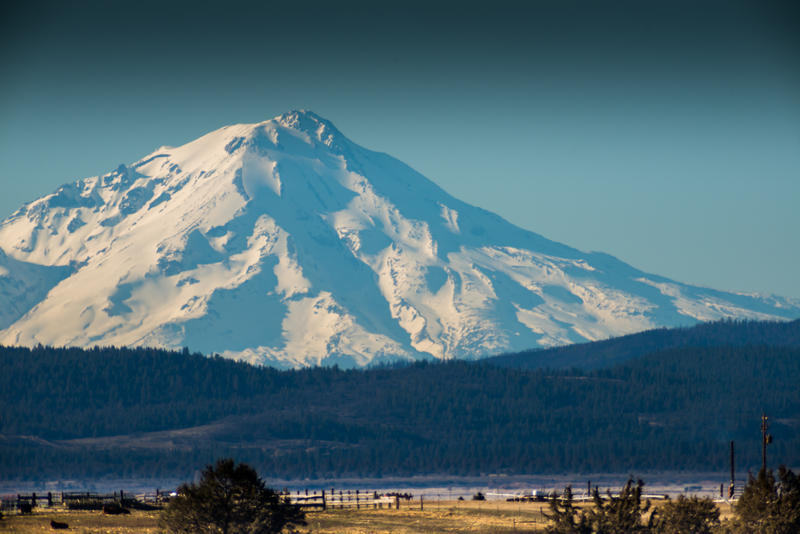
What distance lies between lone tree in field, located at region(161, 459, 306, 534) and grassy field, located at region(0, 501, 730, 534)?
16.4m

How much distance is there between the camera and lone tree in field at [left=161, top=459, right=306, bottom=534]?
4818 inches

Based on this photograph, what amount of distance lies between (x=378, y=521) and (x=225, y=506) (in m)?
39.7

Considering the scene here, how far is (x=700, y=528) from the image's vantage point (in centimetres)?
13112

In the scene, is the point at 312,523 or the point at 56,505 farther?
the point at 56,505

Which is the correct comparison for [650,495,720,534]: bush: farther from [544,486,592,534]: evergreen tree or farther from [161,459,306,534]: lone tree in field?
[161,459,306,534]: lone tree in field

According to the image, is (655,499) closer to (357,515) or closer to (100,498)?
(357,515)

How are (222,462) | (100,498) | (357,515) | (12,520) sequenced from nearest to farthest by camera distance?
(222,462)
(12,520)
(357,515)
(100,498)

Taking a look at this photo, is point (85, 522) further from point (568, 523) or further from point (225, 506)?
point (568, 523)

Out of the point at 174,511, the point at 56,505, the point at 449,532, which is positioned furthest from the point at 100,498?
the point at 174,511

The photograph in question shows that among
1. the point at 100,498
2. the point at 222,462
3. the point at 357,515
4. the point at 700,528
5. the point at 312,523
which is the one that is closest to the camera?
the point at 222,462

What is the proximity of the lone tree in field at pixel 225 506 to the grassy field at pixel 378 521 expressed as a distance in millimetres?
16355

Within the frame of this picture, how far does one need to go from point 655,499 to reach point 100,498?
6248 cm

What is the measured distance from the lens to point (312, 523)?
506 ft

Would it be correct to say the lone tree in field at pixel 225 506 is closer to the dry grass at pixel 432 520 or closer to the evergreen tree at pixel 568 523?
the evergreen tree at pixel 568 523
